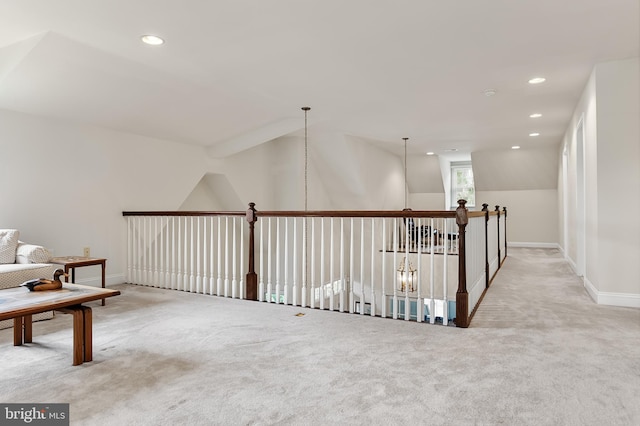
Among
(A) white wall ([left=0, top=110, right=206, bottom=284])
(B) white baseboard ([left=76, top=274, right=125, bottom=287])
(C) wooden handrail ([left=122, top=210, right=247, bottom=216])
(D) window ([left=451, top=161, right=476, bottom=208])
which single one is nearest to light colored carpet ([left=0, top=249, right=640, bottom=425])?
(C) wooden handrail ([left=122, top=210, right=247, bottom=216])

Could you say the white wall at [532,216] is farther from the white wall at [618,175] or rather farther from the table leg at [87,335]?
the table leg at [87,335]

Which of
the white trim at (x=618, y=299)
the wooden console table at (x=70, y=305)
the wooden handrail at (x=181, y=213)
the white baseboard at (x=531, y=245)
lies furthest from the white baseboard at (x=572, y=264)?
the wooden console table at (x=70, y=305)

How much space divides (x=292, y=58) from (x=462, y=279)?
98.9 inches

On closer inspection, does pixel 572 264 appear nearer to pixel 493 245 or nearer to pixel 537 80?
pixel 493 245

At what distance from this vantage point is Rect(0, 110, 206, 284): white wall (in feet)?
14.3

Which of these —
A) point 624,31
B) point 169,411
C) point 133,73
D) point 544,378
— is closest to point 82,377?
point 169,411

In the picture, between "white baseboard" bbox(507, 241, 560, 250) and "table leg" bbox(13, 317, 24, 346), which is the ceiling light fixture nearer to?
"table leg" bbox(13, 317, 24, 346)

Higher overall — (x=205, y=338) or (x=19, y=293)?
(x=19, y=293)

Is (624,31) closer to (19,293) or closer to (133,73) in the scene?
(133,73)

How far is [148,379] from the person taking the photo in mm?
2252

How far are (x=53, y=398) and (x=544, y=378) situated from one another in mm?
2614

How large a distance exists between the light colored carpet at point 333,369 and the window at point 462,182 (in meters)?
8.68

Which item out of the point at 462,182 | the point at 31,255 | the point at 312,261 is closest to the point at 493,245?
the point at 312,261

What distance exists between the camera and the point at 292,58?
379 cm
